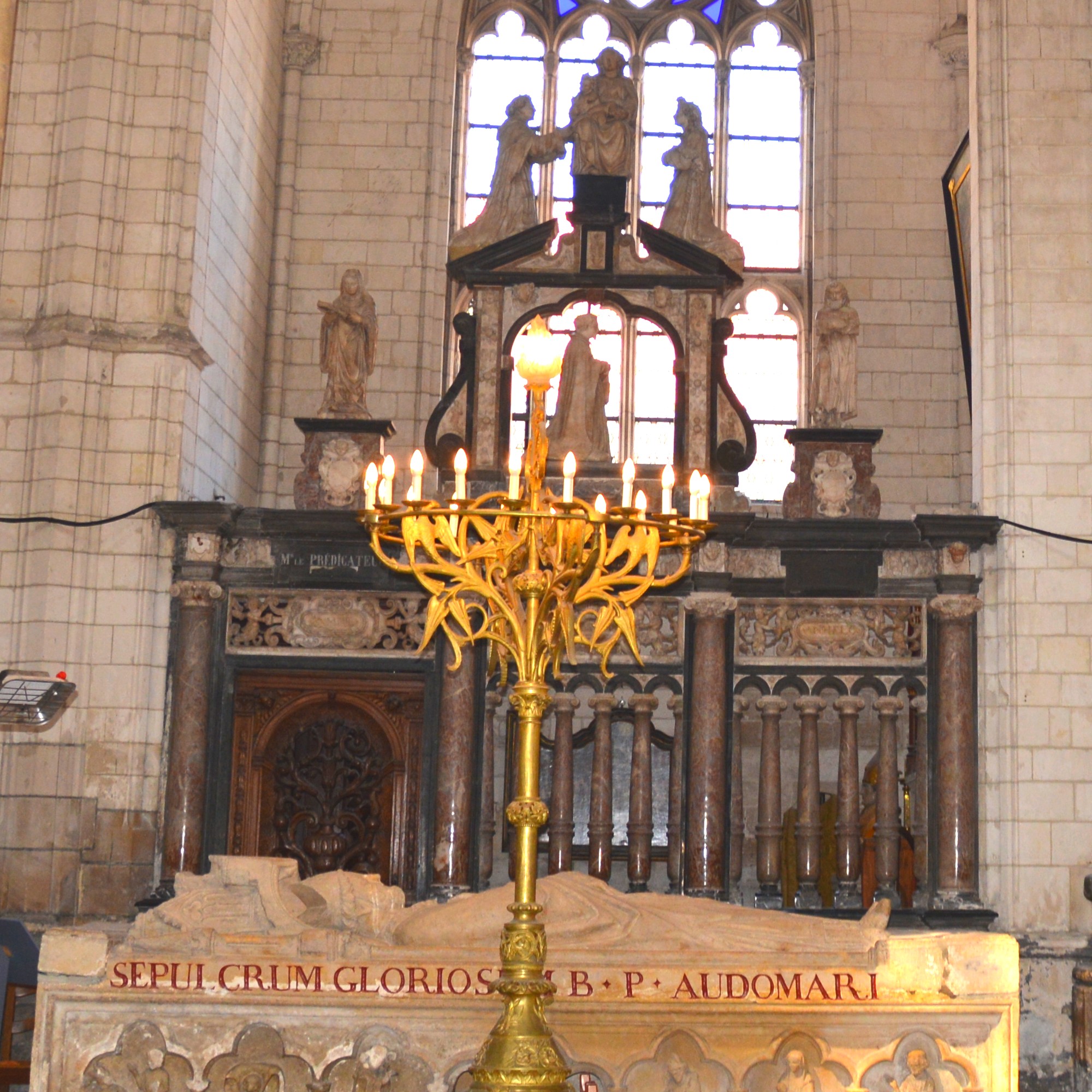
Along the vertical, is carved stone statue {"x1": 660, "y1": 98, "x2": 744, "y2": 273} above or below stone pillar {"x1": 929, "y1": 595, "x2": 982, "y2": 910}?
above

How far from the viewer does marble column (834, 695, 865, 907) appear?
11195mm

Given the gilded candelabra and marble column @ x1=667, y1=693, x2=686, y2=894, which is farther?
marble column @ x1=667, y1=693, x2=686, y2=894

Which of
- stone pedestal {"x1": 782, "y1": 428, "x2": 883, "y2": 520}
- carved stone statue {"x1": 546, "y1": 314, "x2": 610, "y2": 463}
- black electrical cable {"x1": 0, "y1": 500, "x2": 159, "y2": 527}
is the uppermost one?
carved stone statue {"x1": 546, "y1": 314, "x2": 610, "y2": 463}

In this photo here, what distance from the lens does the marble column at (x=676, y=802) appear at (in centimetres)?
1150

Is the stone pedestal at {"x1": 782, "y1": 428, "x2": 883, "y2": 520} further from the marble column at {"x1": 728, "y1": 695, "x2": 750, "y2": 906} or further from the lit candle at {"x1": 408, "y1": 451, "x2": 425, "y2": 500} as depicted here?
the lit candle at {"x1": 408, "y1": 451, "x2": 425, "y2": 500}

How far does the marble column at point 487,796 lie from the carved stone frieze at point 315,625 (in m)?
0.68

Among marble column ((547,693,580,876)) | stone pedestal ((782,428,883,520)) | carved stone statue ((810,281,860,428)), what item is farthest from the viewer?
carved stone statue ((810,281,860,428))

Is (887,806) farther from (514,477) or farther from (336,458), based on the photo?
(514,477)

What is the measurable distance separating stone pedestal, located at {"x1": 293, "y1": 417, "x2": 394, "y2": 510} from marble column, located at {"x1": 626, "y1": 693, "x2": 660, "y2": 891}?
2467 mm

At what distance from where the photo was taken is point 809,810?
11.3 metres

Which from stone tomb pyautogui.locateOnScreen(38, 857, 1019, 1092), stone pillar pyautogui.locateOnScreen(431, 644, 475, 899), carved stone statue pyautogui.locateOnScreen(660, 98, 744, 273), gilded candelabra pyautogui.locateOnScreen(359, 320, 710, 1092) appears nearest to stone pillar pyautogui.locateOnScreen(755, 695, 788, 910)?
stone pillar pyautogui.locateOnScreen(431, 644, 475, 899)

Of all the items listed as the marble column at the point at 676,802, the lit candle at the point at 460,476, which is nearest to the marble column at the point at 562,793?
the marble column at the point at 676,802

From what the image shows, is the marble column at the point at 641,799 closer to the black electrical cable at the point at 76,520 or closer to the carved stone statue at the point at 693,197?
the black electrical cable at the point at 76,520

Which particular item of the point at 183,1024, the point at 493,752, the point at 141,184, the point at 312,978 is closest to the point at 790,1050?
the point at 312,978
